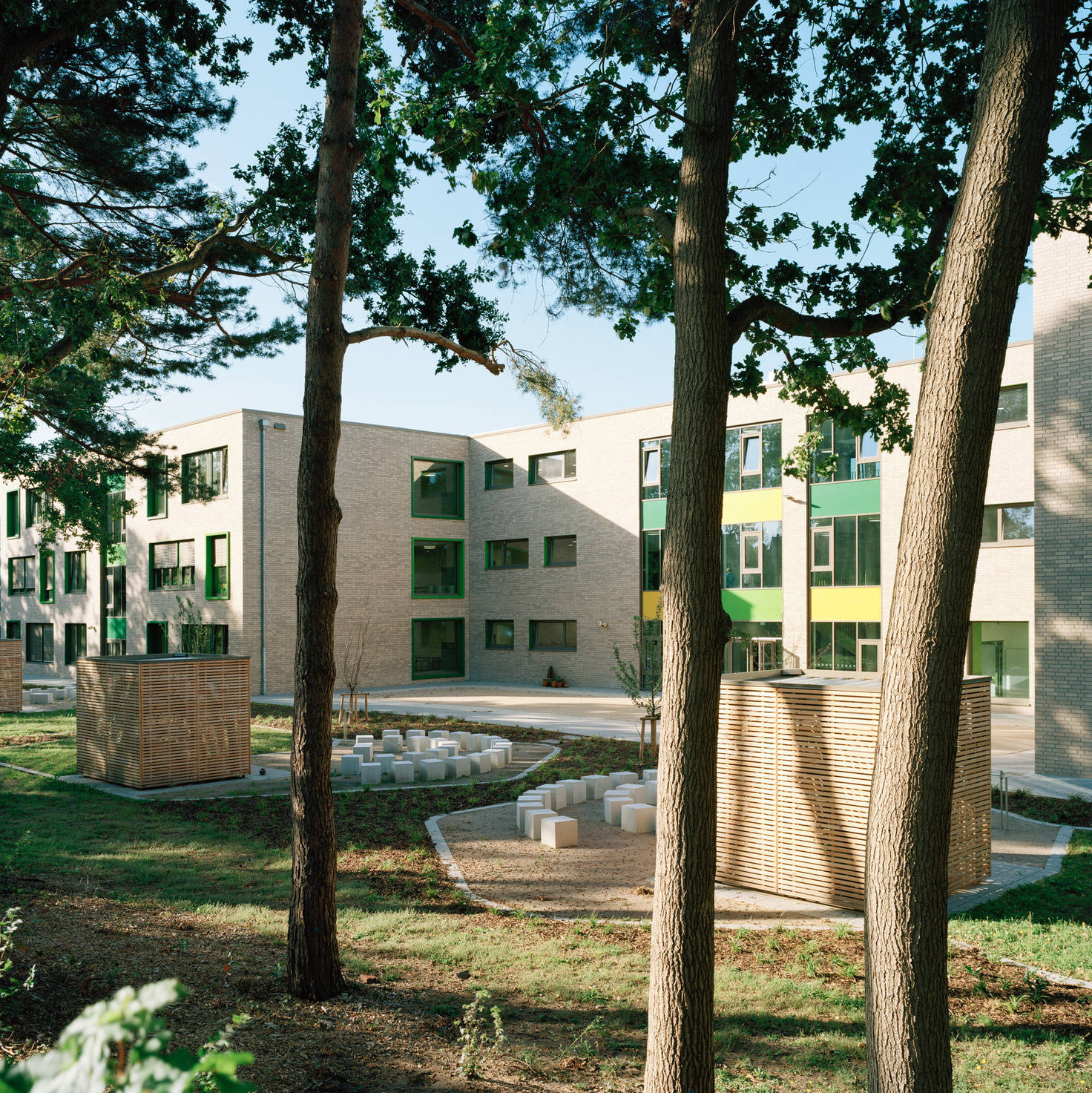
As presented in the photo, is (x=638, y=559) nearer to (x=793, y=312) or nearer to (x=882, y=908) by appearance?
(x=793, y=312)

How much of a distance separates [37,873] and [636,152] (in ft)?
27.0

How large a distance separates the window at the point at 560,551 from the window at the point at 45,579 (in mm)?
24270

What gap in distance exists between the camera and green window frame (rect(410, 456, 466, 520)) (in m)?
35.8

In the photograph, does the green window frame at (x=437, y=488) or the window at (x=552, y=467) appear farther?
the green window frame at (x=437, y=488)

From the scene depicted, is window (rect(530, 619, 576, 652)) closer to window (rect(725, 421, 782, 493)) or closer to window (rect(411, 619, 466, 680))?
window (rect(411, 619, 466, 680))

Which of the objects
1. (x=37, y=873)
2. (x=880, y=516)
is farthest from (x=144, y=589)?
(x=37, y=873)

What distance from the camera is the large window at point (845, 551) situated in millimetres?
25422

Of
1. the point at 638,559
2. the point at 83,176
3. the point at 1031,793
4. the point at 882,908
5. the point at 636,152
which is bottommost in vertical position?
the point at 1031,793

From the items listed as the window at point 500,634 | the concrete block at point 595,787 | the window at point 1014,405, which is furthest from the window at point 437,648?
the concrete block at point 595,787

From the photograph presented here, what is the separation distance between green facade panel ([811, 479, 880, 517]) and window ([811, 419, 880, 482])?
0.59 feet

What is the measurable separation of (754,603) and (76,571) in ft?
98.0

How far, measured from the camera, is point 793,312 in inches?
243

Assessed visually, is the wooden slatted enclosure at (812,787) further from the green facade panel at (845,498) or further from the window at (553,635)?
the window at (553,635)

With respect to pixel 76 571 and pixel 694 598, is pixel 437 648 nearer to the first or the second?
pixel 76 571
